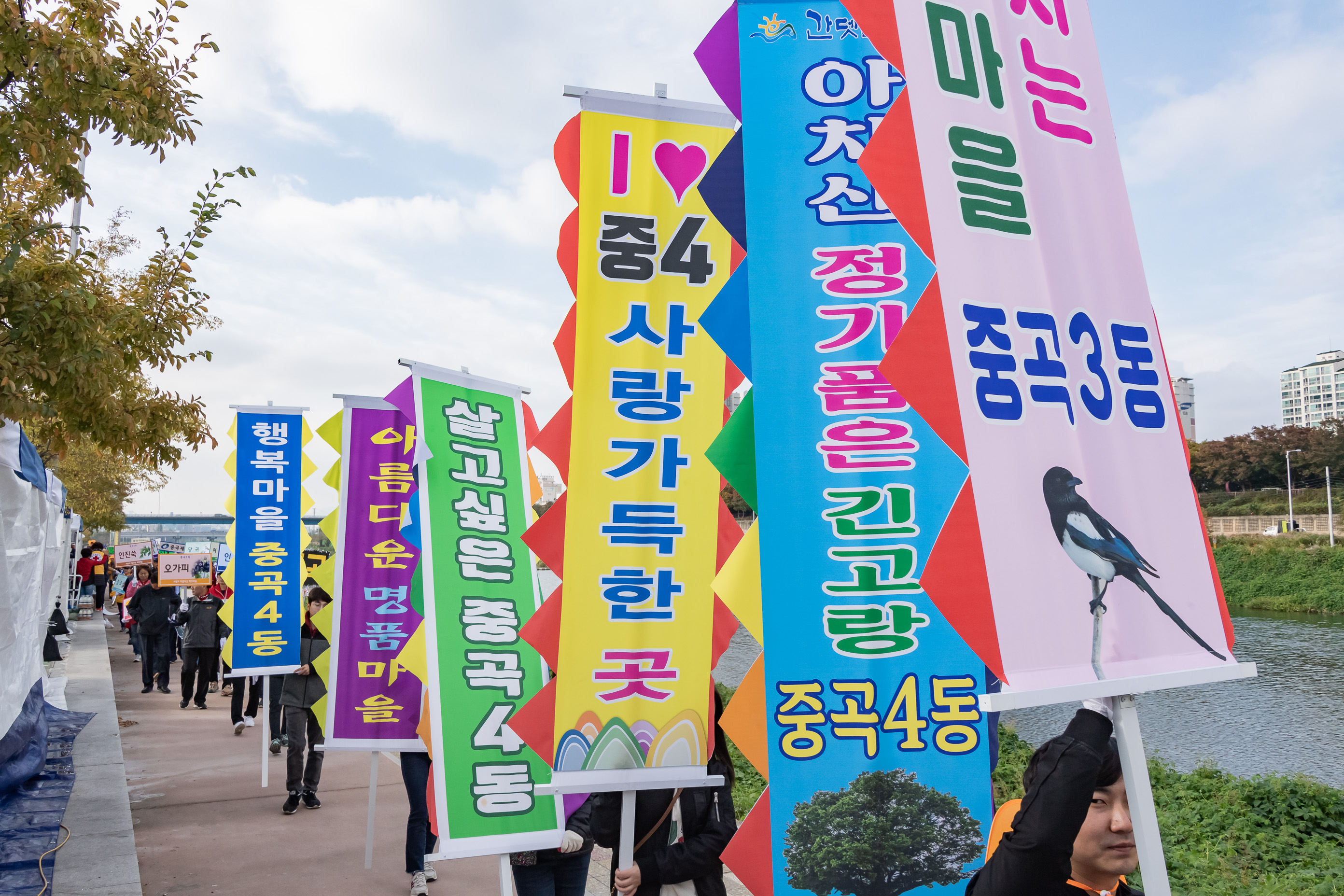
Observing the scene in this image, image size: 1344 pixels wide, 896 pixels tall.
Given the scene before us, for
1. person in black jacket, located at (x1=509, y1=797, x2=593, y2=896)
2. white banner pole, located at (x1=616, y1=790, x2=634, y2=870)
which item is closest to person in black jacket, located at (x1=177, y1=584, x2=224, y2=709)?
person in black jacket, located at (x1=509, y1=797, x2=593, y2=896)

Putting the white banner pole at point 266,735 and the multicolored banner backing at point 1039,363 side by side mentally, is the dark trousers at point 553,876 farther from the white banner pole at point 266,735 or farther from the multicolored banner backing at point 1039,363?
the white banner pole at point 266,735

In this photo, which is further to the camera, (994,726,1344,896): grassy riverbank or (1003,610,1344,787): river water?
(1003,610,1344,787): river water

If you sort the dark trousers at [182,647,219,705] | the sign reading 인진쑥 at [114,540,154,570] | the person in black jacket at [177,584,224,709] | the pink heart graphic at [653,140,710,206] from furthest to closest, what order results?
the sign reading 인진쑥 at [114,540,154,570] → the dark trousers at [182,647,219,705] → the person in black jacket at [177,584,224,709] → the pink heart graphic at [653,140,710,206]

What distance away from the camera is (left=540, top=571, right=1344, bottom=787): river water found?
12195 millimetres

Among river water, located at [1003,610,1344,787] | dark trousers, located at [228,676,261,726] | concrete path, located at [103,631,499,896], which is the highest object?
dark trousers, located at [228,676,261,726]

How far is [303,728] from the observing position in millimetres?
8023

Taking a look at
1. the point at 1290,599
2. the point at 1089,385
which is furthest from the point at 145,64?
the point at 1290,599

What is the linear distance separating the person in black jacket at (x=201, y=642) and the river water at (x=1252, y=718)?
4.77 metres

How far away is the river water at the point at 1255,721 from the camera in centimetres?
1218

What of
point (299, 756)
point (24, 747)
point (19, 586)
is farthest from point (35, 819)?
point (19, 586)

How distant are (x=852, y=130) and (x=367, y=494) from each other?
4.57 m

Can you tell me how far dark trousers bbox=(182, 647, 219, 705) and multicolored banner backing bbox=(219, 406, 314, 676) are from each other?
515cm

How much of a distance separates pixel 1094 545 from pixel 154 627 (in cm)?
1554

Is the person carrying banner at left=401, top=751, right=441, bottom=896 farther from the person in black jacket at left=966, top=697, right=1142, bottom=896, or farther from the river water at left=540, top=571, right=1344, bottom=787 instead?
Answer: the person in black jacket at left=966, top=697, right=1142, bottom=896
